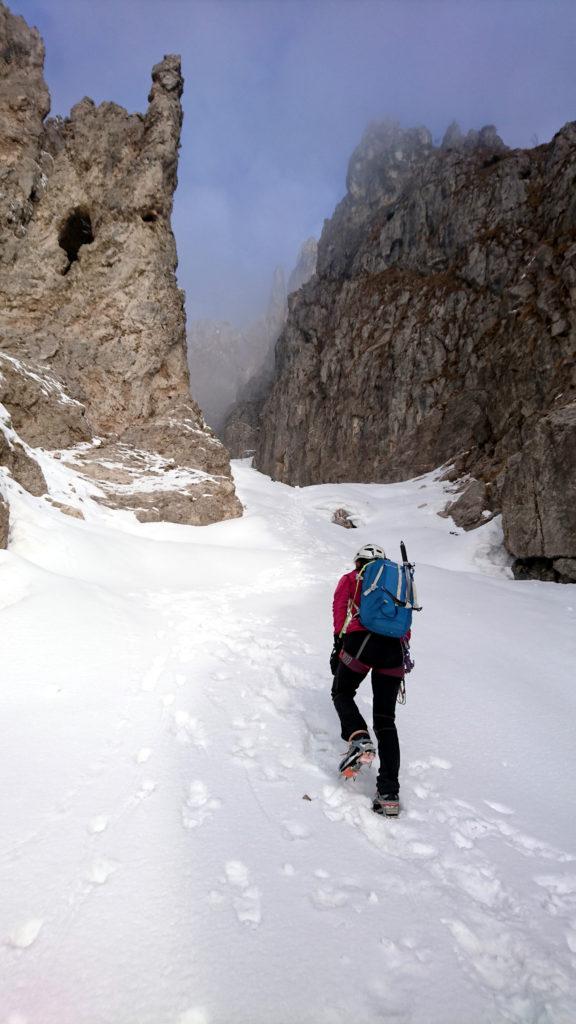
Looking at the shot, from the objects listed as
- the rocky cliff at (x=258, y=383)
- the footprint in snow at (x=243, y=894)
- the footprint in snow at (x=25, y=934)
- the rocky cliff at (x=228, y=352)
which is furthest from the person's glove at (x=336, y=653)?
the rocky cliff at (x=228, y=352)

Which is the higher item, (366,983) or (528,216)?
(528,216)

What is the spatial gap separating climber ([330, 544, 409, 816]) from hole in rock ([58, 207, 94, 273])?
2859 centimetres

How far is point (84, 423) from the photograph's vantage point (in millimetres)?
21062

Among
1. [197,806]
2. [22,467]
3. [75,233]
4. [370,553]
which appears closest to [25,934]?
[197,806]

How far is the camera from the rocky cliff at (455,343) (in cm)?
1644

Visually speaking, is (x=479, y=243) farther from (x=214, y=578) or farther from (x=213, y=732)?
(x=213, y=732)

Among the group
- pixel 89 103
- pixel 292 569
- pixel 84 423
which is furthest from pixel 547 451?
pixel 89 103

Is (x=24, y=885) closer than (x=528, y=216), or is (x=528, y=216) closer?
(x=24, y=885)

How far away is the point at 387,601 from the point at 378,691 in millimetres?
790

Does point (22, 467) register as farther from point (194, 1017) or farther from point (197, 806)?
point (194, 1017)

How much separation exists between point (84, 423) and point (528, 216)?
5468cm

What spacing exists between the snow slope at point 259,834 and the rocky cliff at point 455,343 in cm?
1131

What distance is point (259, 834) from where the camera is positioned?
3092mm

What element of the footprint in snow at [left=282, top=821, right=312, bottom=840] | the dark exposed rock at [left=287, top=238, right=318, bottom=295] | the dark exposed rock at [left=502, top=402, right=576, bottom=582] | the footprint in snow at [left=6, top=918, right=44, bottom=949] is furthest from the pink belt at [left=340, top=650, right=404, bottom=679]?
the dark exposed rock at [left=287, top=238, right=318, bottom=295]
